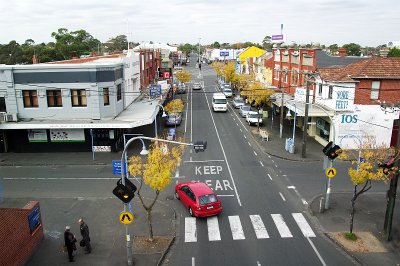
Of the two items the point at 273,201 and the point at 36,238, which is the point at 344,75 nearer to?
the point at 273,201

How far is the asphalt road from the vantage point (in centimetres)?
1625

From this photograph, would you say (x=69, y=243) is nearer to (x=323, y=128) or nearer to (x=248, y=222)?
(x=248, y=222)

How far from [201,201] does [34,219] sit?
8.20 m

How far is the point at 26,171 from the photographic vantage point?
28.3 m

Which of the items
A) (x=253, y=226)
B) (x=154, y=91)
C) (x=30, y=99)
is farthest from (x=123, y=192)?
(x=154, y=91)

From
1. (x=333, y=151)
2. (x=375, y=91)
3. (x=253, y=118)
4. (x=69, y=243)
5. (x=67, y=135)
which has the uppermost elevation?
(x=375, y=91)

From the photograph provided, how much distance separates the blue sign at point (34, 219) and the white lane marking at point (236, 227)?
9.39 metres

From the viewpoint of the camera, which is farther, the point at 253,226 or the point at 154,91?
the point at 154,91

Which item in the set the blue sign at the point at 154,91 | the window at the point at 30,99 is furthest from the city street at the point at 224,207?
the blue sign at the point at 154,91

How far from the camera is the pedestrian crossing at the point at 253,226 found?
1809 centimetres

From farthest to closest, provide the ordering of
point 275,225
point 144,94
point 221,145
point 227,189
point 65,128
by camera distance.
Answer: point 144,94, point 221,145, point 65,128, point 227,189, point 275,225

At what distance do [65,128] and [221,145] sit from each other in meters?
14.1

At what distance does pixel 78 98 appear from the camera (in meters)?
31.5

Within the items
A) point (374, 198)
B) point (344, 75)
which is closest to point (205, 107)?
point (344, 75)
